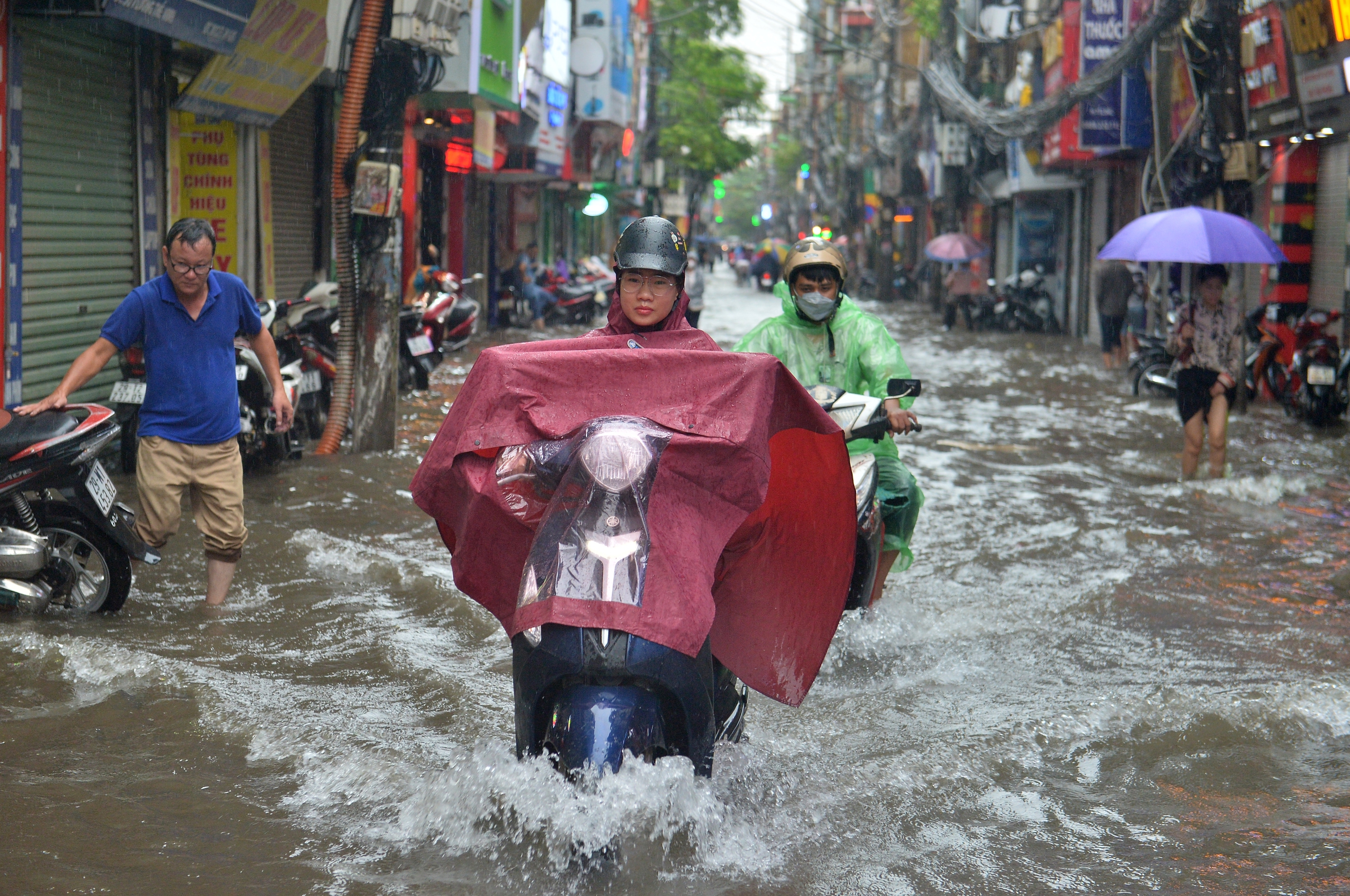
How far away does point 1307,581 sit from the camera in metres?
6.95

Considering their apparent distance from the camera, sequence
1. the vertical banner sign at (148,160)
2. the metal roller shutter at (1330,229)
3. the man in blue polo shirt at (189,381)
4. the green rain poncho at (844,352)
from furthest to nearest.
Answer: the metal roller shutter at (1330,229) → the vertical banner sign at (148,160) → the man in blue polo shirt at (189,381) → the green rain poncho at (844,352)

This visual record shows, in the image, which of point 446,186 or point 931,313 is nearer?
point 446,186

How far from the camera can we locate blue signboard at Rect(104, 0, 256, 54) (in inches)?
320

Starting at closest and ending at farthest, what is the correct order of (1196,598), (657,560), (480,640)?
(657,560) → (480,640) → (1196,598)

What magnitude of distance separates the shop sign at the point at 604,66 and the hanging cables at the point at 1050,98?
7449 mm

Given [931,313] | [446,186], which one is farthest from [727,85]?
[446,186]

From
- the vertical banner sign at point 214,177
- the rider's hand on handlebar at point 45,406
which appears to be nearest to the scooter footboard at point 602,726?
the rider's hand on handlebar at point 45,406

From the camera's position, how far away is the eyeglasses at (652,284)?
140 inches

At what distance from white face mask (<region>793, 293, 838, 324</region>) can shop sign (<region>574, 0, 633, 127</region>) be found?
85.8 ft

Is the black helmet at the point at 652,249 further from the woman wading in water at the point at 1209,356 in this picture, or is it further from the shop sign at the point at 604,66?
the shop sign at the point at 604,66

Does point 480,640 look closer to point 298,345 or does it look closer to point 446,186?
point 298,345

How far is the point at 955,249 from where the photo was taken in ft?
98.2

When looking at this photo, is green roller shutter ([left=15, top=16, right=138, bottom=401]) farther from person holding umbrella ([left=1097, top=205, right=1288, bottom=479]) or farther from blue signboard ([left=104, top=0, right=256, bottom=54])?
person holding umbrella ([left=1097, top=205, right=1288, bottom=479])

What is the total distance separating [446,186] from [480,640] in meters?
17.5
